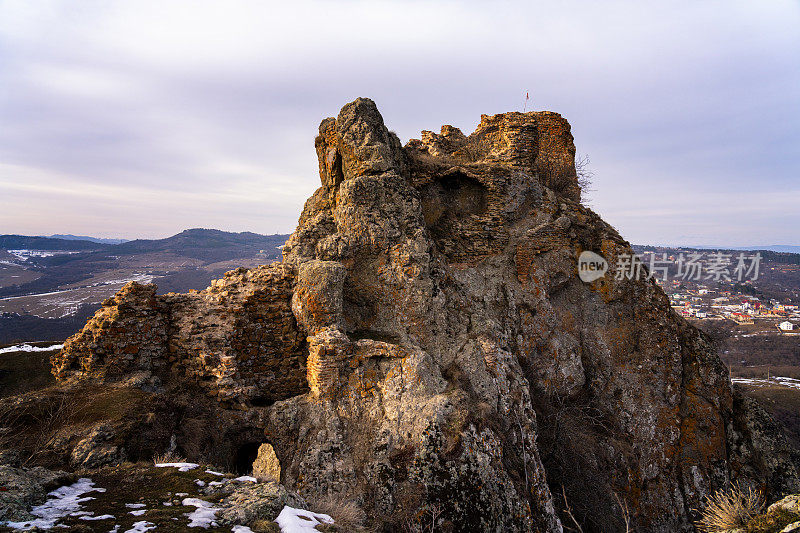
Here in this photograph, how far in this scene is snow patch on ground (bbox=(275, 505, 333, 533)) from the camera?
4.18 meters

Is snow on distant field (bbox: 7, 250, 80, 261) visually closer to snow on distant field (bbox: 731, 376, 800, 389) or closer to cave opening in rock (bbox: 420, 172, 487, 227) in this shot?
cave opening in rock (bbox: 420, 172, 487, 227)

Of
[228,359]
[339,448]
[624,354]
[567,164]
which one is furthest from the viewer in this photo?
[567,164]

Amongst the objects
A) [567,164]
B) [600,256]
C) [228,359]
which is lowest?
[228,359]

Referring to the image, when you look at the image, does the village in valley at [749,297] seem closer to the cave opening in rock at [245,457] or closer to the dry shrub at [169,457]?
the cave opening in rock at [245,457]

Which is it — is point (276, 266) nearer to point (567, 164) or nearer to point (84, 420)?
point (84, 420)

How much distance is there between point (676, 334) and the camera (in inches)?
484

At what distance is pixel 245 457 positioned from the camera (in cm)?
924

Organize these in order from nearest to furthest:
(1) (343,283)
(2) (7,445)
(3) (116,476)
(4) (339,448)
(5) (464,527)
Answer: (3) (116,476), (2) (7,445), (5) (464,527), (4) (339,448), (1) (343,283)

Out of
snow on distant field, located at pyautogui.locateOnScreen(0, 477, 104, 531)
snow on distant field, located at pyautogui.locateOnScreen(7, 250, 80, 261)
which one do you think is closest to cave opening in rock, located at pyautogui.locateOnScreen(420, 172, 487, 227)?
snow on distant field, located at pyautogui.locateOnScreen(0, 477, 104, 531)

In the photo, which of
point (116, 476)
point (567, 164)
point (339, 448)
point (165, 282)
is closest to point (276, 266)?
point (339, 448)

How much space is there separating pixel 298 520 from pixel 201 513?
105 cm

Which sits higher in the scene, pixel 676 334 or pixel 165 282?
pixel 676 334

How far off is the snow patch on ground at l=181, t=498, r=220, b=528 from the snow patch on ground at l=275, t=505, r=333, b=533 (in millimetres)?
689

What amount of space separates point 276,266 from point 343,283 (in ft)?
6.16
